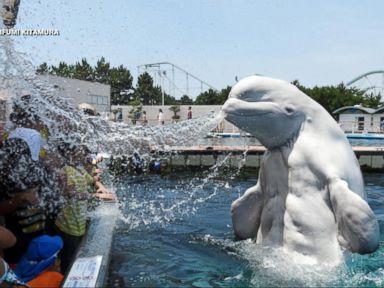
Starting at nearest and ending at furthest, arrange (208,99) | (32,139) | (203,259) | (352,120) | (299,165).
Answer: (32,139) < (299,165) < (203,259) < (352,120) < (208,99)

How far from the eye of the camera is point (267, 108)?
16.0 feet

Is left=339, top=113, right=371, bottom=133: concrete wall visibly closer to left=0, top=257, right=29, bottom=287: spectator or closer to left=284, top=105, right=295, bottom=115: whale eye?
left=284, top=105, right=295, bottom=115: whale eye

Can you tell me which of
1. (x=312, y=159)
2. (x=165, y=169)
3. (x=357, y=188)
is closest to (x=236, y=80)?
(x=312, y=159)

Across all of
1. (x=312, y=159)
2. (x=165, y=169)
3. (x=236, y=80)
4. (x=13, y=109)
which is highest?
(x=236, y=80)

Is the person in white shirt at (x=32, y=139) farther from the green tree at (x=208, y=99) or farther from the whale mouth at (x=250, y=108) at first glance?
the green tree at (x=208, y=99)

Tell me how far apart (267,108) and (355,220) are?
4.18ft

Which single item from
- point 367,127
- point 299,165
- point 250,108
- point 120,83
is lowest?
point 299,165

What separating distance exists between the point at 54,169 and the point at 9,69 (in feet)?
6.84

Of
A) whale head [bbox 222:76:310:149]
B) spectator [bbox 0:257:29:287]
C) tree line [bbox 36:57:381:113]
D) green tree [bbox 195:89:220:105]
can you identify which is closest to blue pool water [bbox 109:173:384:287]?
spectator [bbox 0:257:29:287]

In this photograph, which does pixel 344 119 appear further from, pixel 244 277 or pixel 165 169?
pixel 244 277

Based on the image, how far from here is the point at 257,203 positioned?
5531 millimetres

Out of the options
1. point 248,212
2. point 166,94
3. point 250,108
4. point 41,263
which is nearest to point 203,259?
point 248,212

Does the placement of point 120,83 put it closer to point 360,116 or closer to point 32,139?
point 360,116

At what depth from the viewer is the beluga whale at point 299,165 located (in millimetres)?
4707
